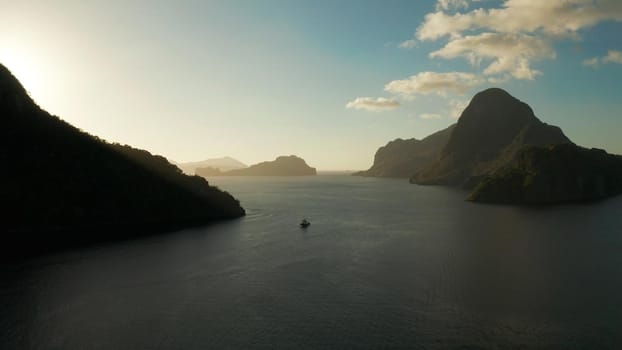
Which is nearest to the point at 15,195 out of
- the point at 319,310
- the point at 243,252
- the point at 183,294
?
the point at 243,252

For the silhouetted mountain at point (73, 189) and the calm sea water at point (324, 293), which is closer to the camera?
the calm sea water at point (324, 293)

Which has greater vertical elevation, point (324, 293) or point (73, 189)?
point (73, 189)

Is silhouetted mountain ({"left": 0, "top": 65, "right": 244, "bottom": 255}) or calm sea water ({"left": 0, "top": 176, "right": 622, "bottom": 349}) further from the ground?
silhouetted mountain ({"left": 0, "top": 65, "right": 244, "bottom": 255})

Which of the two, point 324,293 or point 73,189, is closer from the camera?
point 324,293

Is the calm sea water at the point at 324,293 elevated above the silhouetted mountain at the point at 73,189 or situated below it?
below

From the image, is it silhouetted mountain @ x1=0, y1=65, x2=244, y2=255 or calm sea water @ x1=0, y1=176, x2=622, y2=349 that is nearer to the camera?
calm sea water @ x1=0, y1=176, x2=622, y2=349
